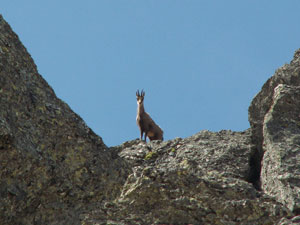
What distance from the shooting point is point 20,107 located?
7.36 metres

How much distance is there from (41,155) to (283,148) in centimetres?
545

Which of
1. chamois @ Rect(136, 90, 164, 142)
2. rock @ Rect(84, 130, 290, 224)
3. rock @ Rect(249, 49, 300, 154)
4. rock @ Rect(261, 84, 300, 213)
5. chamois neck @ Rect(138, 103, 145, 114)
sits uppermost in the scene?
chamois neck @ Rect(138, 103, 145, 114)

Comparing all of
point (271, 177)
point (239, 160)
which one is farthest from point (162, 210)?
point (239, 160)

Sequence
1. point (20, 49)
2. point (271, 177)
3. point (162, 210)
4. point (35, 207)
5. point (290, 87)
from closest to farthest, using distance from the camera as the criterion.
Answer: point (35, 207), point (162, 210), point (20, 49), point (271, 177), point (290, 87)

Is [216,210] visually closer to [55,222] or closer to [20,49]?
[55,222]

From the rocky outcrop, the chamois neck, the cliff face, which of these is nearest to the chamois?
the chamois neck

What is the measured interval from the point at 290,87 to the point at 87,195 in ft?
20.7

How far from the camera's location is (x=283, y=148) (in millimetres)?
10289

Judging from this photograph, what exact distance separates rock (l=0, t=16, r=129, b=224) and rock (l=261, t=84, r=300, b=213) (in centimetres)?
309

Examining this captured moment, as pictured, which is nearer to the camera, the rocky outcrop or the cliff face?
the cliff face

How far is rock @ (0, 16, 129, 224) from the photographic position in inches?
267

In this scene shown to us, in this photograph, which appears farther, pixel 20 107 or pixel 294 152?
pixel 294 152

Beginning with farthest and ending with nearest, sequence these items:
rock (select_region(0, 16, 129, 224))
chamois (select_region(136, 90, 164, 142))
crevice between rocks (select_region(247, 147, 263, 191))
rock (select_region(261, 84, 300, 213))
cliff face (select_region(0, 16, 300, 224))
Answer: chamois (select_region(136, 90, 164, 142))
crevice between rocks (select_region(247, 147, 263, 191))
rock (select_region(261, 84, 300, 213))
cliff face (select_region(0, 16, 300, 224))
rock (select_region(0, 16, 129, 224))

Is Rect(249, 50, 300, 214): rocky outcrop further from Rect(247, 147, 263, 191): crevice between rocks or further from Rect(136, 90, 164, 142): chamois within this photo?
Rect(136, 90, 164, 142): chamois
